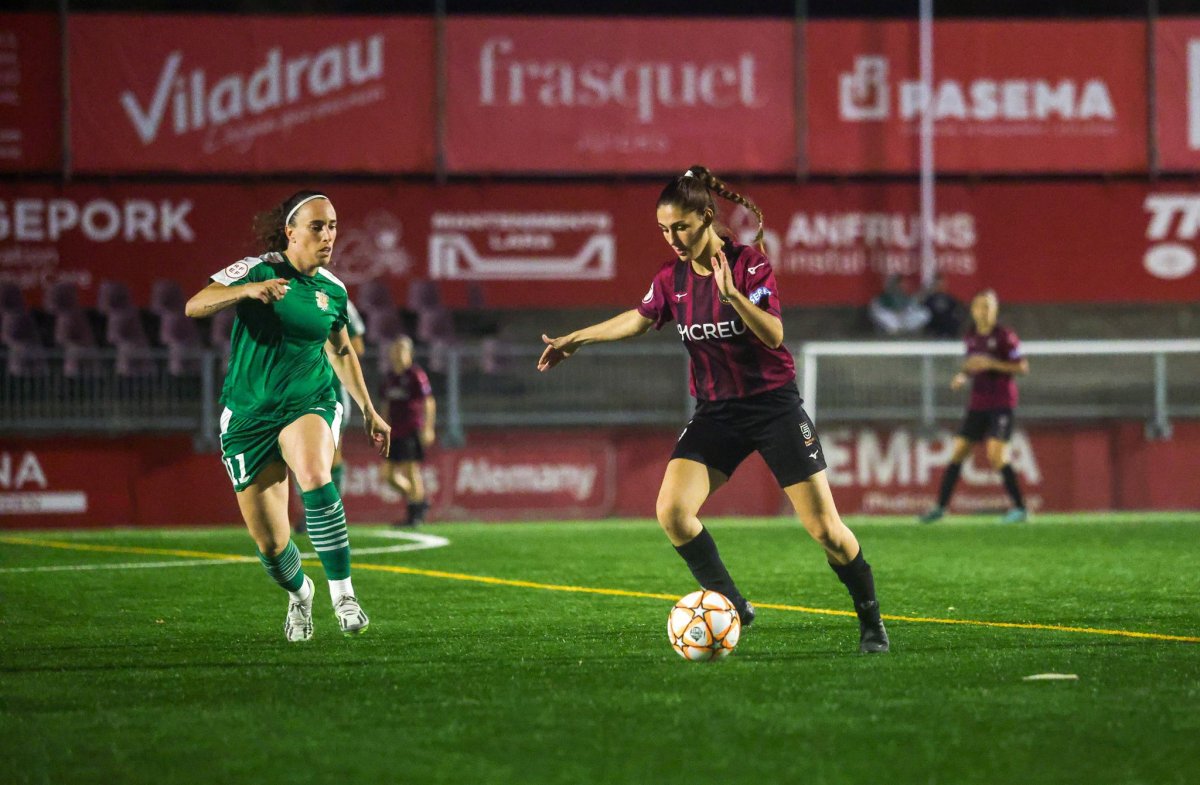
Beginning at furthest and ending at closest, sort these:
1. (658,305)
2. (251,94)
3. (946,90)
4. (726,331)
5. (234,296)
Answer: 1. (946,90)
2. (251,94)
3. (658,305)
4. (234,296)
5. (726,331)

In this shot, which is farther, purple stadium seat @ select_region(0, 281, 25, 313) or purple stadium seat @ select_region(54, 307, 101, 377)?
purple stadium seat @ select_region(0, 281, 25, 313)

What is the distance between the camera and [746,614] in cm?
841

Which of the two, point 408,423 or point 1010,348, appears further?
point 408,423

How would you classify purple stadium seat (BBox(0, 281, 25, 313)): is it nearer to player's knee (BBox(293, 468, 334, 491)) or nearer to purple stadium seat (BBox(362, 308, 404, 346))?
purple stadium seat (BBox(362, 308, 404, 346))

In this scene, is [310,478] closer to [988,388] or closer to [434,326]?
[988,388]

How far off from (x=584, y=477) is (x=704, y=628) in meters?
12.8

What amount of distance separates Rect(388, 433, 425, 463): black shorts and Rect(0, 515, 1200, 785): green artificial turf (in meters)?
5.23

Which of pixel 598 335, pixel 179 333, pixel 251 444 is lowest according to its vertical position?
pixel 251 444

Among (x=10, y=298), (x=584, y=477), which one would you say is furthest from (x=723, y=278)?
(x=10, y=298)

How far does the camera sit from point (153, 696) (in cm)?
666

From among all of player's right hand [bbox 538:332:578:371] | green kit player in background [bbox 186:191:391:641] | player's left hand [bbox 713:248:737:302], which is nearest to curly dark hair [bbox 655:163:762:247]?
player's left hand [bbox 713:248:737:302]

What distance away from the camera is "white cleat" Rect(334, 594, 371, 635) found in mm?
8180

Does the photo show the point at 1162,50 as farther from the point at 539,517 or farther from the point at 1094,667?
the point at 1094,667

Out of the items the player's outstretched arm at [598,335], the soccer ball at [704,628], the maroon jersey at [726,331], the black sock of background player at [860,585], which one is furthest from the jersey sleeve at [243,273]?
the black sock of background player at [860,585]
